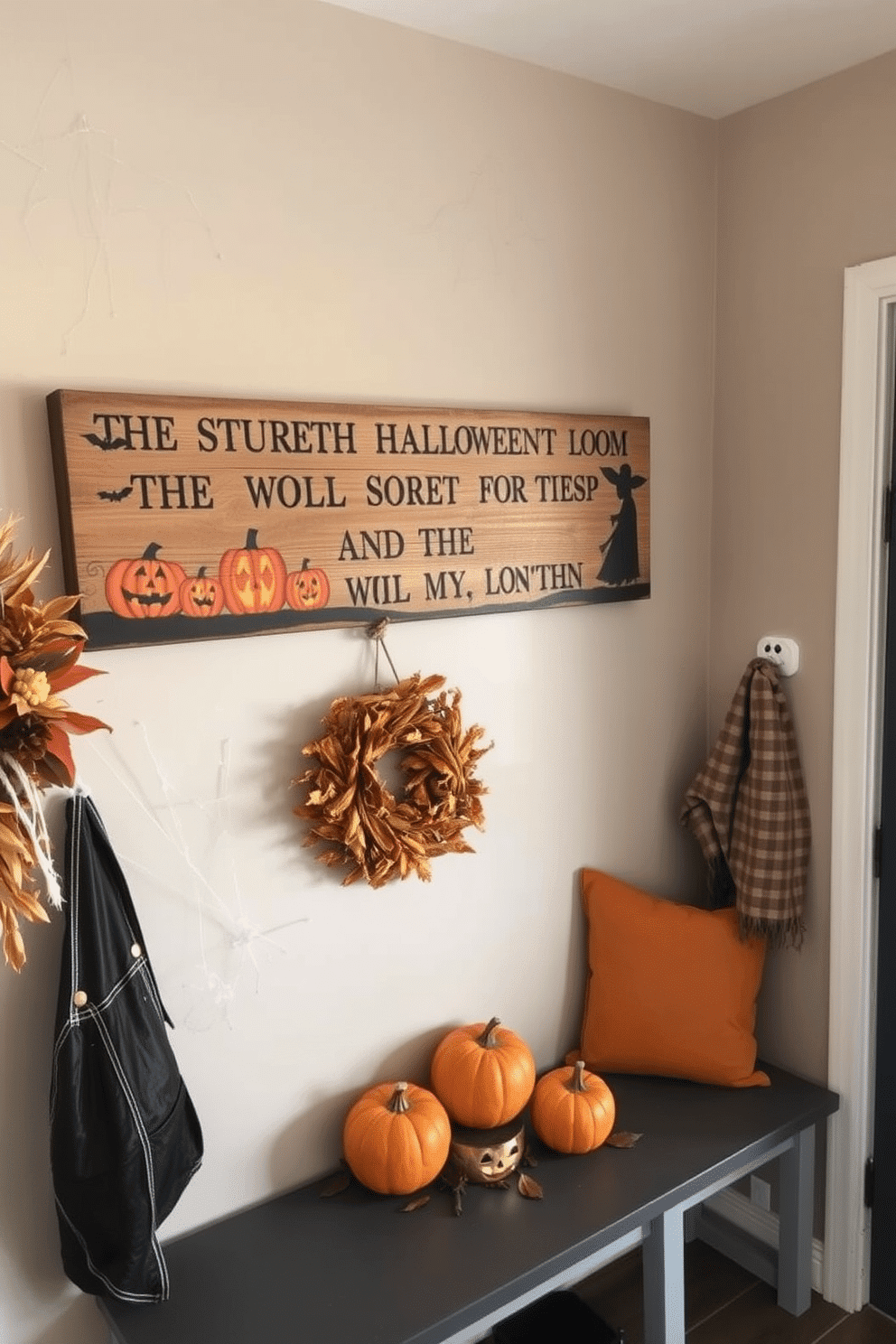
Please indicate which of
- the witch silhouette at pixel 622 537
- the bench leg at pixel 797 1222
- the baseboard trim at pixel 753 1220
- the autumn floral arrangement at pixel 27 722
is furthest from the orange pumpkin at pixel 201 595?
the baseboard trim at pixel 753 1220

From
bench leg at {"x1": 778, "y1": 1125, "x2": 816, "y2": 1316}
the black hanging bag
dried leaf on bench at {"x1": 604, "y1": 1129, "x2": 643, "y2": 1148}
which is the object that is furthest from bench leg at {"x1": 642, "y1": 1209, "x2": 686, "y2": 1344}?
the black hanging bag

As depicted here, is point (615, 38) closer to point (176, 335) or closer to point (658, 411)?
point (658, 411)

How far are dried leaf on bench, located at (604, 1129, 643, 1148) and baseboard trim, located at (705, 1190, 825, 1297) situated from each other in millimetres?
585

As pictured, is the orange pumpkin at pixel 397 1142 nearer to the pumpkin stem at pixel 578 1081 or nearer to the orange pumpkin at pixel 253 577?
the pumpkin stem at pixel 578 1081

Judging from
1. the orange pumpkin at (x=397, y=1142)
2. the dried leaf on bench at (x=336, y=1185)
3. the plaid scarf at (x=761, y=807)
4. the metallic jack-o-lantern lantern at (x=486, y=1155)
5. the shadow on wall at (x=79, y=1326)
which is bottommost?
the shadow on wall at (x=79, y=1326)

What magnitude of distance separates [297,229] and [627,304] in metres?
0.75

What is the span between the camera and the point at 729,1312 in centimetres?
228

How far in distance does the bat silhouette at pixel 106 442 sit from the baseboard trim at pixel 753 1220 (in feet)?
6.91

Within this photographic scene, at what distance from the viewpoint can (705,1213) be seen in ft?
8.27

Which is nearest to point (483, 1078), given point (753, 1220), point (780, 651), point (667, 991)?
point (667, 991)

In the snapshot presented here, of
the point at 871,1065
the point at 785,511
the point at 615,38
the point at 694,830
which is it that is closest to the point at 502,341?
the point at 615,38

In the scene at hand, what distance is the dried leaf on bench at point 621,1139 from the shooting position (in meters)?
2.02

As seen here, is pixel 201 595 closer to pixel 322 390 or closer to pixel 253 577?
pixel 253 577

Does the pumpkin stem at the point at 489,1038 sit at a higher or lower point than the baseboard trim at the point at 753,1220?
higher
